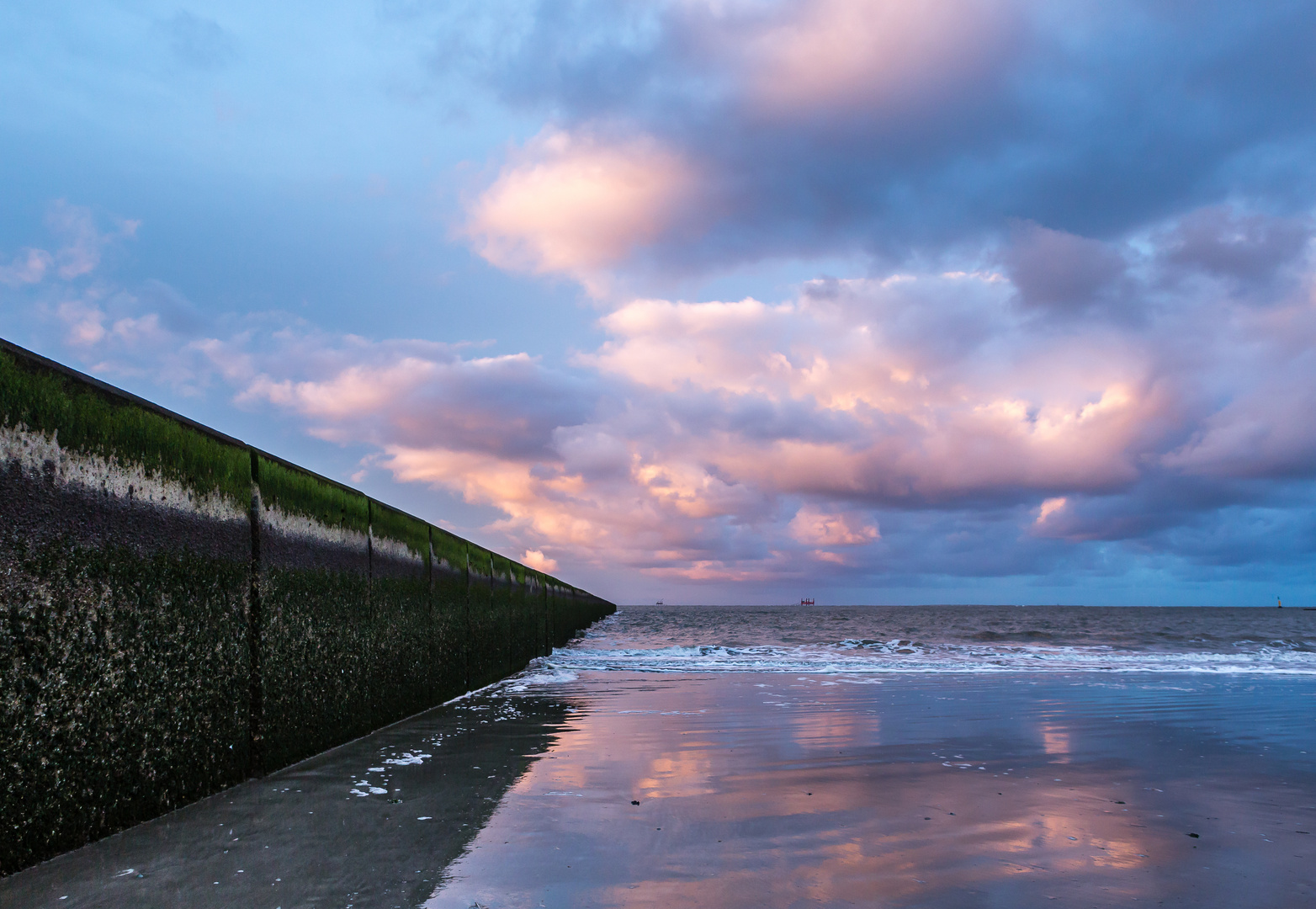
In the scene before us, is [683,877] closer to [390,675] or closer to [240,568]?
[240,568]

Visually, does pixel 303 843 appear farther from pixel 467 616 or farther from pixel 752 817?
pixel 467 616

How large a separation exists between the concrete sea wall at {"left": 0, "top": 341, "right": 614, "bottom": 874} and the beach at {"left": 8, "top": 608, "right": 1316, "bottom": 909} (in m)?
0.26

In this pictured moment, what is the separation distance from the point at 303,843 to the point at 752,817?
2061 millimetres

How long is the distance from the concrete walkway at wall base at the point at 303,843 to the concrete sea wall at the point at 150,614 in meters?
0.16

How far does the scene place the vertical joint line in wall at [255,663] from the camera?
14.9 ft

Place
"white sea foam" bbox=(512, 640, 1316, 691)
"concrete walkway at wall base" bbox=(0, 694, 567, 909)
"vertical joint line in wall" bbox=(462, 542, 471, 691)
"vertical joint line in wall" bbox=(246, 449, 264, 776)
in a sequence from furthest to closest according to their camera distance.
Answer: "white sea foam" bbox=(512, 640, 1316, 691), "vertical joint line in wall" bbox=(462, 542, 471, 691), "vertical joint line in wall" bbox=(246, 449, 264, 776), "concrete walkway at wall base" bbox=(0, 694, 567, 909)

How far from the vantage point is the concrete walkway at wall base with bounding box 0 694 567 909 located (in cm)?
277

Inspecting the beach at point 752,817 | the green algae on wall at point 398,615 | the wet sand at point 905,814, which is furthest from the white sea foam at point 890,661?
the wet sand at point 905,814

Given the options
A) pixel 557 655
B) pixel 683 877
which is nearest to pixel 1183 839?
pixel 683 877

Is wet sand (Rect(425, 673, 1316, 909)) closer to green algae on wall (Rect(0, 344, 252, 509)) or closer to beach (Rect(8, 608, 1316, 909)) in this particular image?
beach (Rect(8, 608, 1316, 909))

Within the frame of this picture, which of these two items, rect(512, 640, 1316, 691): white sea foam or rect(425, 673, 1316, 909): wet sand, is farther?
rect(512, 640, 1316, 691): white sea foam

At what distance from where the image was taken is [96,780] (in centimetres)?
323

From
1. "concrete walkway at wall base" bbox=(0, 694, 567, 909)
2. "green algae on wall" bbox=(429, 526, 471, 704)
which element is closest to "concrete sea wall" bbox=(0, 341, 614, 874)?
"concrete walkway at wall base" bbox=(0, 694, 567, 909)

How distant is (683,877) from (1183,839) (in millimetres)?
2407
